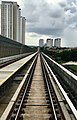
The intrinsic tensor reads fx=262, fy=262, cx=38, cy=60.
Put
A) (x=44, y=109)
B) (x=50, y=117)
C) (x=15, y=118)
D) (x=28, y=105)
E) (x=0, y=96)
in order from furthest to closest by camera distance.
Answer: (x=0, y=96) < (x=28, y=105) < (x=44, y=109) < (x=50, y=117) < (x=15, y=118)

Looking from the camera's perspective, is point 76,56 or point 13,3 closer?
point 76,56

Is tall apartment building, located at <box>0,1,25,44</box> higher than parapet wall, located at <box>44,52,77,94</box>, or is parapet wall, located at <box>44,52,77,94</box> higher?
tall apartment building, located at <box>0,1,25,44</box>

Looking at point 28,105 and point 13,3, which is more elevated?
point 13,3

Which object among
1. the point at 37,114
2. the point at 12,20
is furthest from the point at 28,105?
the point at 12,20

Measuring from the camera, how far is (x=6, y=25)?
Result: 323 feet

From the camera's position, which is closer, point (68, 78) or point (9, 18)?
point (68, 78)

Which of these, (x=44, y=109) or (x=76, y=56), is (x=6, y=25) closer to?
(x=76, y=56)

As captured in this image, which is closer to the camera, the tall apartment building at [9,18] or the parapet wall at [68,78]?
the parapet wall at [68,78]

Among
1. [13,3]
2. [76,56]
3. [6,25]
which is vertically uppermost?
[13,3]

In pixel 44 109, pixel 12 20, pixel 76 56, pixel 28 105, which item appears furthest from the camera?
pixel 12 20

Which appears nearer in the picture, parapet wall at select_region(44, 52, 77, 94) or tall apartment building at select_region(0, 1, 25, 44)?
parapet wall at select_region(44, 52, 77, 94)

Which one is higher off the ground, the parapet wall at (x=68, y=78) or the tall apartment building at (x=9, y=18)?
the tall apartment building at (x=9, y=18)

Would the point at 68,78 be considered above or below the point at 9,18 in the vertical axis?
below

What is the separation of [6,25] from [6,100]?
8907 cm
